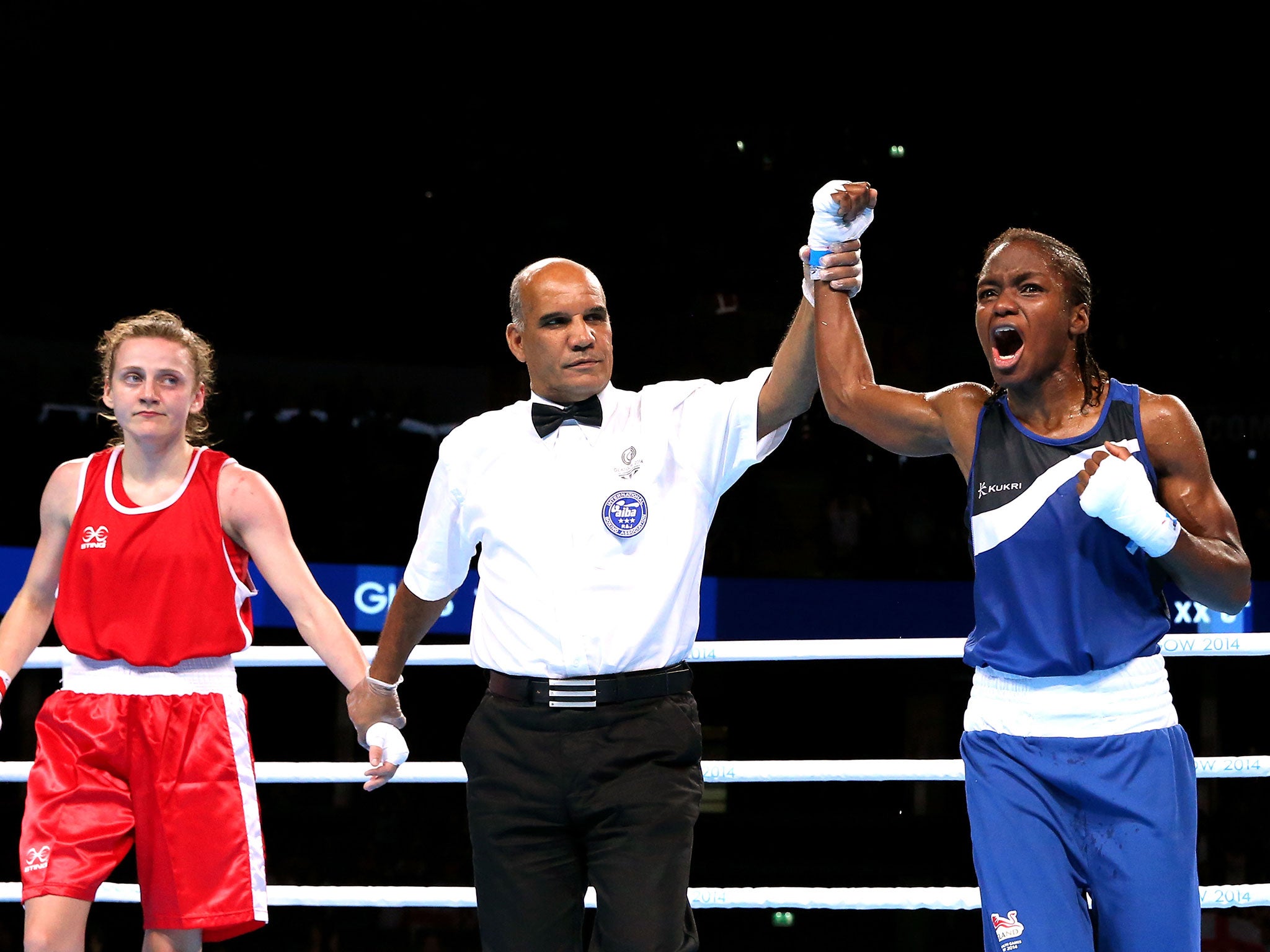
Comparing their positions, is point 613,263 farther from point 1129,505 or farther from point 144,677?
point 1129,505

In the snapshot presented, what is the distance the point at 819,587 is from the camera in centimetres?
892

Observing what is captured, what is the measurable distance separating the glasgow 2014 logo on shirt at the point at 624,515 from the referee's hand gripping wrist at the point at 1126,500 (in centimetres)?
73

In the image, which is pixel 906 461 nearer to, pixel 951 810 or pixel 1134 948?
pixel 951 810

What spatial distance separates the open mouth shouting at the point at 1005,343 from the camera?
2.20 metres

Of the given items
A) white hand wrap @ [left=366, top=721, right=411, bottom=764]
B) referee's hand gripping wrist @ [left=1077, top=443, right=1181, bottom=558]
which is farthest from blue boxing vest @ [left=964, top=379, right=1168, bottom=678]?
white hand wrap @ [left=366, top=721, right=411, bottom=764]

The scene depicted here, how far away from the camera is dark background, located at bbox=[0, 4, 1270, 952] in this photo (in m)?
9.74

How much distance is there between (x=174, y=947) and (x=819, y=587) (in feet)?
21.8

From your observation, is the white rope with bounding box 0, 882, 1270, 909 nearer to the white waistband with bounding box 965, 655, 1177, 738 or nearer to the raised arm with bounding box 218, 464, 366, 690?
the raised arm with bounding box 218, 464, 366, 690

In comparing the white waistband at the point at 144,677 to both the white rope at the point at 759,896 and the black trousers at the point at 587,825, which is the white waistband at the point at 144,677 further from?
the black trousers at the point at 587,825

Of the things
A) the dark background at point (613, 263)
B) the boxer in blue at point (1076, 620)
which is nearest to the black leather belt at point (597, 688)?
the boxer in blue at point (1076, 620)

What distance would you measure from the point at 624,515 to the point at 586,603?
0.16m

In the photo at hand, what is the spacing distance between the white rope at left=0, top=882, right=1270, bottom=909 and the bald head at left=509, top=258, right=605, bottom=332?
1.26 metres

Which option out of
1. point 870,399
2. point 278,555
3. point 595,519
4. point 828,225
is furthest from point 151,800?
point 828,225

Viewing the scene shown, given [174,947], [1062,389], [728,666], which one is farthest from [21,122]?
[1062,389]
